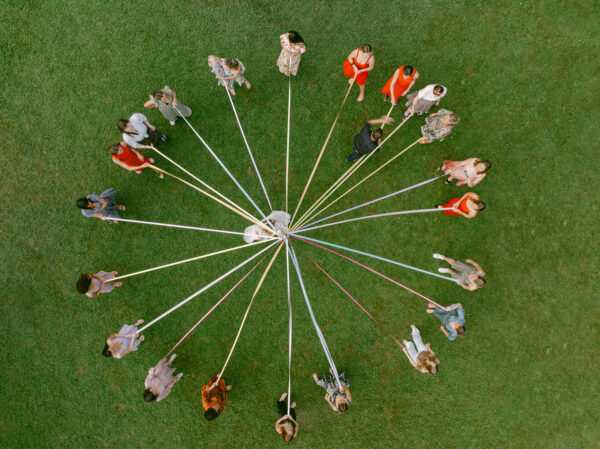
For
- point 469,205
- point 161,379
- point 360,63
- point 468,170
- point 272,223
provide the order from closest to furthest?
point 469,205, point 360,63, point 468,170, point 161,379, point 272,223

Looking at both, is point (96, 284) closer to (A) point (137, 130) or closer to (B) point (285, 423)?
(A) point (137, 130)

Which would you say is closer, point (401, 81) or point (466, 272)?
point (401, 81)

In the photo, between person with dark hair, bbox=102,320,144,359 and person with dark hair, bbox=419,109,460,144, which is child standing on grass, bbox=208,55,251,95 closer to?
person with dark hair, bbox=419,109,460,144

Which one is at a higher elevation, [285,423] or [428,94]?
[428,94]

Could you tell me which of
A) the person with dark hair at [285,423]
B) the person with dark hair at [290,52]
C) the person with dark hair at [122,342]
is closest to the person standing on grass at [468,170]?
the person with dark hair at [290,52]

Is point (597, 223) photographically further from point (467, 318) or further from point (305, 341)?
point (305, 341)

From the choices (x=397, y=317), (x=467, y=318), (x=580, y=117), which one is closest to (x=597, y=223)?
(x=580, y=117)

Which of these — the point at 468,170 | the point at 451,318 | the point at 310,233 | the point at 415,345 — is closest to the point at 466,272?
the point at 451,318

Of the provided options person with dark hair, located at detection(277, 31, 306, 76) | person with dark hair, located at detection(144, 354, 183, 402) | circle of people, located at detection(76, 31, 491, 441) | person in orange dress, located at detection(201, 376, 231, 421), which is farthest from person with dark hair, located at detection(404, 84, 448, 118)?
person with dark hair, located at detection(144, 354, 183, 402)
